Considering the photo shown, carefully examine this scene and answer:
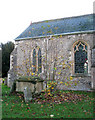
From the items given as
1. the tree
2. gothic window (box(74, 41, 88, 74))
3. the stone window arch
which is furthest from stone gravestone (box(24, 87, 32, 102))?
the tree

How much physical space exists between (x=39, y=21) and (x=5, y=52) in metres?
8.69

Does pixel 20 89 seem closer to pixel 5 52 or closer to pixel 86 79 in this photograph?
pixel 86 79

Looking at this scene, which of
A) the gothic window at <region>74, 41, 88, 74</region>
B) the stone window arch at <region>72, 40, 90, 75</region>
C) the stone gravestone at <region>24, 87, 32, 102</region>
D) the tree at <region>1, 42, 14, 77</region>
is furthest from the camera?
the tree at <region>1, 42, 14, 77</region>

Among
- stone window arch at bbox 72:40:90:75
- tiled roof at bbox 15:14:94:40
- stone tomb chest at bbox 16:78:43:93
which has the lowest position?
stone tomb chest at bbox 16:78:43:93

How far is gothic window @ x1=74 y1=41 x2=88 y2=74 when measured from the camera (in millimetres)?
13656

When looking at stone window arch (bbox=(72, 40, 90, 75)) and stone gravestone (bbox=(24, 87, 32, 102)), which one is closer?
stone gravestone (bbox=(24, 87, 32, 102))

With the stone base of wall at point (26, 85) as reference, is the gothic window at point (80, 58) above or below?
above

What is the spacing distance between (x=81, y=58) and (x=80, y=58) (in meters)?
0.10

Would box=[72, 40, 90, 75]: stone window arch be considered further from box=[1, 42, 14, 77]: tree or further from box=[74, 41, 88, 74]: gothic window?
box=[1, 42, 14, 77]: tree

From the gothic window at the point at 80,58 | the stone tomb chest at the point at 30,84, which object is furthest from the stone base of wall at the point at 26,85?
the gothic window at the point at 80,58

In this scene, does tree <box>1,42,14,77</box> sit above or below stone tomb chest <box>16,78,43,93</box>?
above

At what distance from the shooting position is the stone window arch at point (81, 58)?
533 inches

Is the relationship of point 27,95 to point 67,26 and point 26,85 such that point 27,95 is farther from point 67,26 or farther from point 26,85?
point 67,26

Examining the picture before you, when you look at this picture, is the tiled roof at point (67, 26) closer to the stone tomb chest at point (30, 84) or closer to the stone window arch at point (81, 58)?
the stone window arch at point (81, 58)
